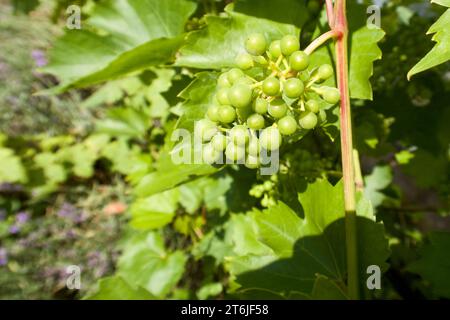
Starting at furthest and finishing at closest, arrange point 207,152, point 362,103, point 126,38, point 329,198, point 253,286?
point 362,103
point 126,38
point 253,286
point 329,198
point 207,152

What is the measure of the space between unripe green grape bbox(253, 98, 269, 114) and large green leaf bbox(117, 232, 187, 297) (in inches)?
68.2

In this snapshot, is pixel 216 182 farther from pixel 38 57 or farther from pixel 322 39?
pixel 38 57

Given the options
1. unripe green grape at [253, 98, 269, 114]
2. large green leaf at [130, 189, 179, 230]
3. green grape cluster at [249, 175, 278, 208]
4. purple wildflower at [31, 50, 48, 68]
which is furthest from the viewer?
purple wildflower at [31, 50, 48, 68]

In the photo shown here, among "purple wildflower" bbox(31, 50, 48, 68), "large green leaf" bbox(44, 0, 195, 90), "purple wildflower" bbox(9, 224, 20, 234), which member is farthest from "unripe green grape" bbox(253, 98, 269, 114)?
"purple wildflower" bbox(31, 50, 48, 68)

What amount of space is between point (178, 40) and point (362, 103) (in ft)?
3.12

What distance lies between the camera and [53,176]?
4770mm

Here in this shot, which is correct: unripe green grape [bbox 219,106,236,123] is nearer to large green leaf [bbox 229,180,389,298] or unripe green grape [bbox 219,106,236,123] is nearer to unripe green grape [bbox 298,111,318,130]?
unripe green grape [bbox 298,111,318,130]

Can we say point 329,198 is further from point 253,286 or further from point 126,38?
point 126,38

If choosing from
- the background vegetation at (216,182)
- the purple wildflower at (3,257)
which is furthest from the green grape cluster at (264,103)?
the purple wildflower at (3,257)

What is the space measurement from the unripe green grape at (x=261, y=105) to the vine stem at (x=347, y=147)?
0.63ft

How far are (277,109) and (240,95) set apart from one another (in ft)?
0.36

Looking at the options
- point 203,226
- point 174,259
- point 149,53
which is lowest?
point 174,259

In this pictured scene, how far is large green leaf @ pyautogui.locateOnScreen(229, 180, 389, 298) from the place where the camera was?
1.27 metres
